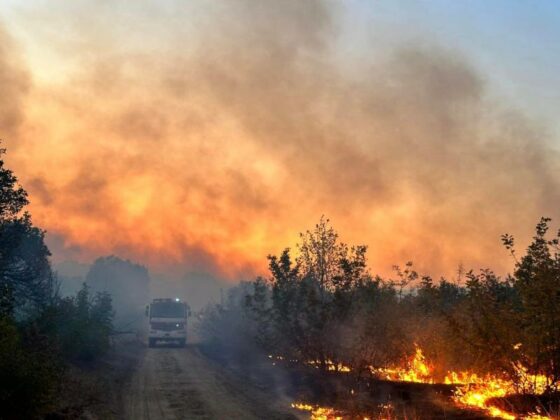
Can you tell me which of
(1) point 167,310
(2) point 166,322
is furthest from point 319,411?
(1) point 167,310

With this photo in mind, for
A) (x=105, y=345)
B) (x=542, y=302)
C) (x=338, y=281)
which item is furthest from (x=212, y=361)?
(x=542, y=302)

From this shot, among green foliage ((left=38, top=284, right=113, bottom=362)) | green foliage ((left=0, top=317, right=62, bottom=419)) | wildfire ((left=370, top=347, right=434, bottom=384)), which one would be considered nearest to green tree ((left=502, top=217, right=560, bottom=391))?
wildfire ((left=370, top=347, right=434, bottom=384))

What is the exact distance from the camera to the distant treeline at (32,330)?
10469 mm

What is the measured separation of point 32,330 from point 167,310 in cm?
2379

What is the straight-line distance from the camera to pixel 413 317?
1798 centimetres

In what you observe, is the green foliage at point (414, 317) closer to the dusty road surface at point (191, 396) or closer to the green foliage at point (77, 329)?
the dusty road surface at point (191, 396)

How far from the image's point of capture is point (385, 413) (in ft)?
43.5

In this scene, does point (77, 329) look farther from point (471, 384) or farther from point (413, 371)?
point (471, 384)

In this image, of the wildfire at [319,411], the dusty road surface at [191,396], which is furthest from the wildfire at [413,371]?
the dusty road surface at [191,396]

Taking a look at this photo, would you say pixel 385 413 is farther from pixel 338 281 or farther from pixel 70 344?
pixel 70 344

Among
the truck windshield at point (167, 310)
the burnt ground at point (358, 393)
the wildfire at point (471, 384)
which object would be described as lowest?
the burnt ground at point (358, 393)

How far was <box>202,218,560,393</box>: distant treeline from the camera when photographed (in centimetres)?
1141

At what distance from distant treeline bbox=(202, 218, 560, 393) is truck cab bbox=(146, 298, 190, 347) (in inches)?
449

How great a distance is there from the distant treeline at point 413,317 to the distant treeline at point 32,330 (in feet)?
30.8
